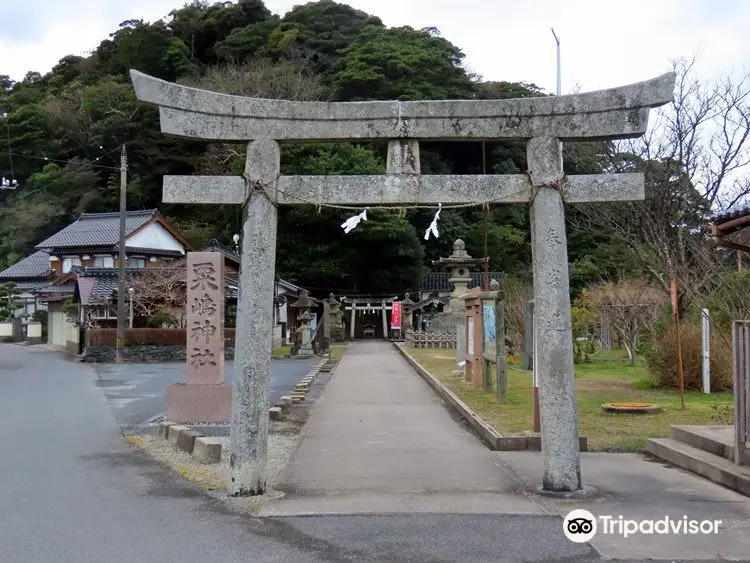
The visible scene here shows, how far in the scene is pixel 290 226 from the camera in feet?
147

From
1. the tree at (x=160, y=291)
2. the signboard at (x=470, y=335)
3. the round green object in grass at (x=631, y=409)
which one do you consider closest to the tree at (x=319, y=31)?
the tree at (x=160, y=291)

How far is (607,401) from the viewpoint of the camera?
46.4ft

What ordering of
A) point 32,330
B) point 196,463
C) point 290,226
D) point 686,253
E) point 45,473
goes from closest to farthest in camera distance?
point 45,473
point 196,463
point 686,253
point 290,226
point 32,330

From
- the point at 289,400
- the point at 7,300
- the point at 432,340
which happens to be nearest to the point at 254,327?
the point at 289,400

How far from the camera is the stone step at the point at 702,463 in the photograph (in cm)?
722

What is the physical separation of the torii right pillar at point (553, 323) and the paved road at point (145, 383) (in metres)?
8.17

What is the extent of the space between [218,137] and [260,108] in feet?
1.80

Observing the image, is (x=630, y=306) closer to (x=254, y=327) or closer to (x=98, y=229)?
(x=254, y=327)

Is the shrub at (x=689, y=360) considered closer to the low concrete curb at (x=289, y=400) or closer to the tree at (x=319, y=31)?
the low concrete curb at (x=289, y=400)

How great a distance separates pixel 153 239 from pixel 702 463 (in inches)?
1564

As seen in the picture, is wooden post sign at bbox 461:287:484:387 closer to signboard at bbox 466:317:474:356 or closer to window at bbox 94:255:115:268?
signboard at bbox 466:317:474:356

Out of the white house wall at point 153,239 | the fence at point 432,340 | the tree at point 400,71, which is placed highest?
the tree at point 400,71

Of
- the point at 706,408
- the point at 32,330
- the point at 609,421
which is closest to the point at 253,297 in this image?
the point at 609,421

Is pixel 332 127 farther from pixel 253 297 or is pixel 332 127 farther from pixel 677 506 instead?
pixel 677 506
